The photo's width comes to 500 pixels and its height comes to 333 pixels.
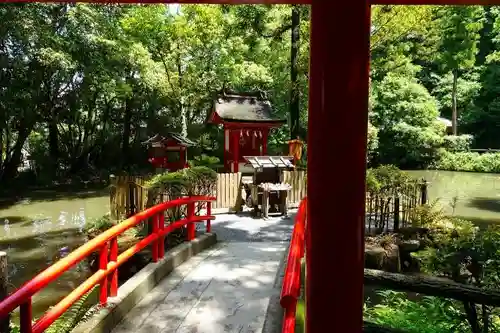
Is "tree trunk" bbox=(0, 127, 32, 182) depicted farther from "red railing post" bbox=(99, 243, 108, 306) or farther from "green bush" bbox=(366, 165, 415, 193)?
"red railing post" bbox=(99, 243, 108, 306)

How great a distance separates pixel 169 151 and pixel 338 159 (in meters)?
13.0

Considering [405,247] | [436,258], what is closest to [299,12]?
[405,247]

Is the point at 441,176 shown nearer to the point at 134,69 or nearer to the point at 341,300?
the point at 134,69

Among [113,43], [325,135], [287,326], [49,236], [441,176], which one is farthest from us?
[441,176]

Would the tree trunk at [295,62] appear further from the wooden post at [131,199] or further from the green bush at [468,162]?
the green bush at [468,162]

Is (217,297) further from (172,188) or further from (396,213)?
(396,213)

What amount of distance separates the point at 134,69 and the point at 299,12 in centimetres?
931

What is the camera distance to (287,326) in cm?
240

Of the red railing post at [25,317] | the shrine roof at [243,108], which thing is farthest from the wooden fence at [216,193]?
the red railing post at [25,317]

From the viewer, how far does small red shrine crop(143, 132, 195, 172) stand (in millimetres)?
14250

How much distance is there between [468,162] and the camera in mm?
29109

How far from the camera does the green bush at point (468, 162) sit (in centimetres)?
2847

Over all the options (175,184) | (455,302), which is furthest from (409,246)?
(175,184)

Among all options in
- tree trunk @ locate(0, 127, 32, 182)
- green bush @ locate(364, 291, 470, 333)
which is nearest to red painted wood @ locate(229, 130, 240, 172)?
green bush @ locate(364, 291, 470, 333)
